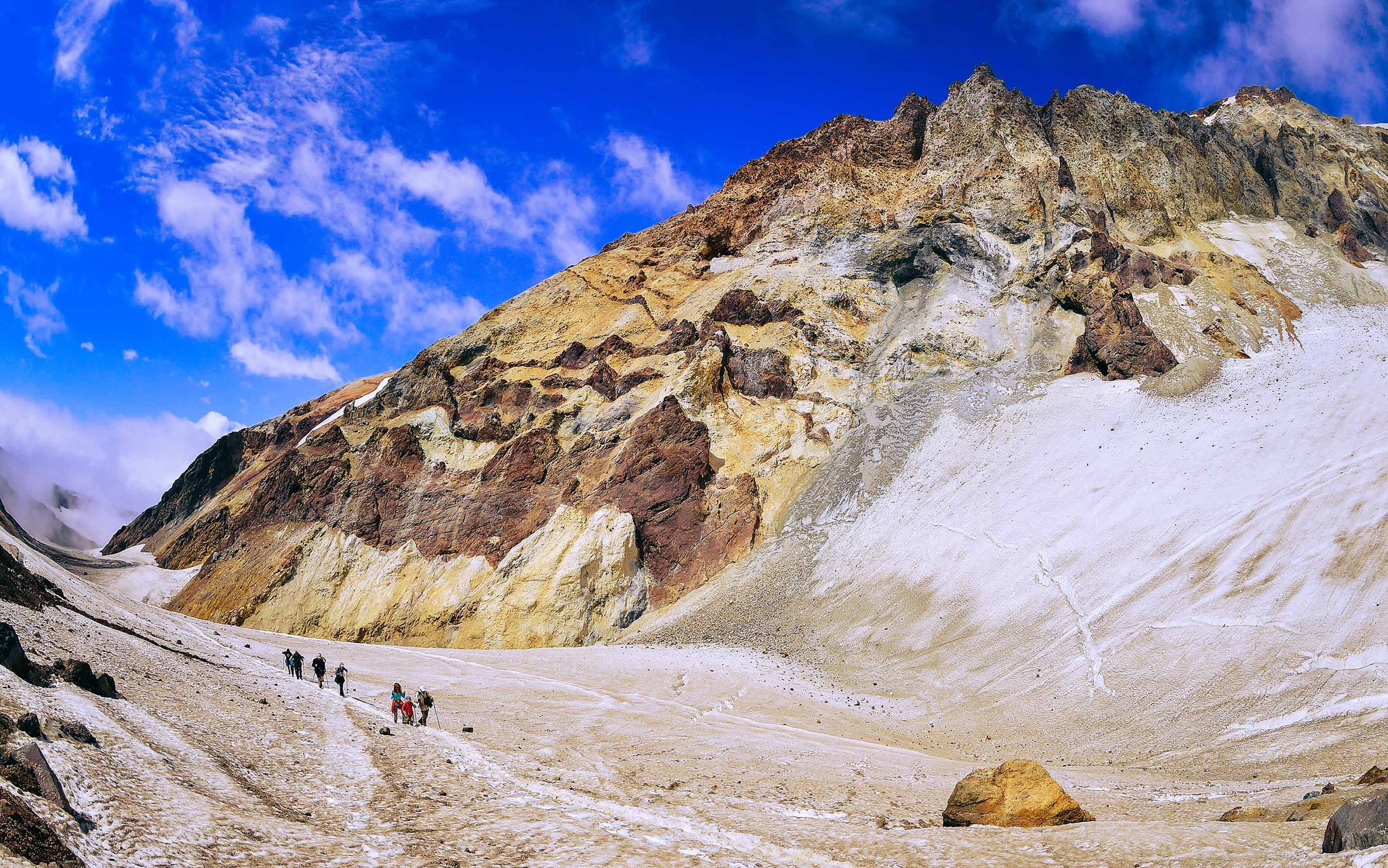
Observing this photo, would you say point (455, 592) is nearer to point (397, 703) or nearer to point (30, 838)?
point (397, 703)

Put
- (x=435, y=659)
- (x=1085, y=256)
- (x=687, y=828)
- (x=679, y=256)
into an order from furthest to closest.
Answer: (x=679, y=256) → (x=1085, y=256) → (x=435, y=659) → (x=687, y=828)

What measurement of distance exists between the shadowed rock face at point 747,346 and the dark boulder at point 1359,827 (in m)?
41.7

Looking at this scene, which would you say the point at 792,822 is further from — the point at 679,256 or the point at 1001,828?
the point at 679,256

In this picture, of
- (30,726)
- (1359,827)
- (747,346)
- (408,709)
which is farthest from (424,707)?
(747,346)

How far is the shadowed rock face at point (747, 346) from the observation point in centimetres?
5297

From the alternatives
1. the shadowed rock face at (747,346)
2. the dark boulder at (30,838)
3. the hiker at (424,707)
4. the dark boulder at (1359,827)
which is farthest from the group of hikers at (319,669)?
the dark boulder at (1359,827)

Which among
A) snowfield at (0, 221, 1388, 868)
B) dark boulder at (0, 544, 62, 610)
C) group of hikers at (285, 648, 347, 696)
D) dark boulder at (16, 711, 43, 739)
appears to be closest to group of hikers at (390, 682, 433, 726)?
snowfield at (0, 221, 1388, 868)

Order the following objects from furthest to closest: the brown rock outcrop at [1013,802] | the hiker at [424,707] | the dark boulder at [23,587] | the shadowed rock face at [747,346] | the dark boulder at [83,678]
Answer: the shadowed rock face at [747,346]
the dark boulder at [23,587]
the hiker at [424,707]
the dark boulder at [83,678]
the brown rock outcrop at [1013,802]

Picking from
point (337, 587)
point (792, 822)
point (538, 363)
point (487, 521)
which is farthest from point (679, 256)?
point (792, 822)

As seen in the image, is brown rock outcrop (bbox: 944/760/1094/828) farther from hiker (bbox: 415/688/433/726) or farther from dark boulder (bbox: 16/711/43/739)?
hiker (bbox: 415/688/433/726)

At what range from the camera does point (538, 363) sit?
2783 inches

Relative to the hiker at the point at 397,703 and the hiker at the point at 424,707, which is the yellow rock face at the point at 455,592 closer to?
the hiker at the point at 397,703

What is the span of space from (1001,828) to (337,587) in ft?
172

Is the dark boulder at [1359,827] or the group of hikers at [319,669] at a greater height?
the dark boulder at [1359,827]
